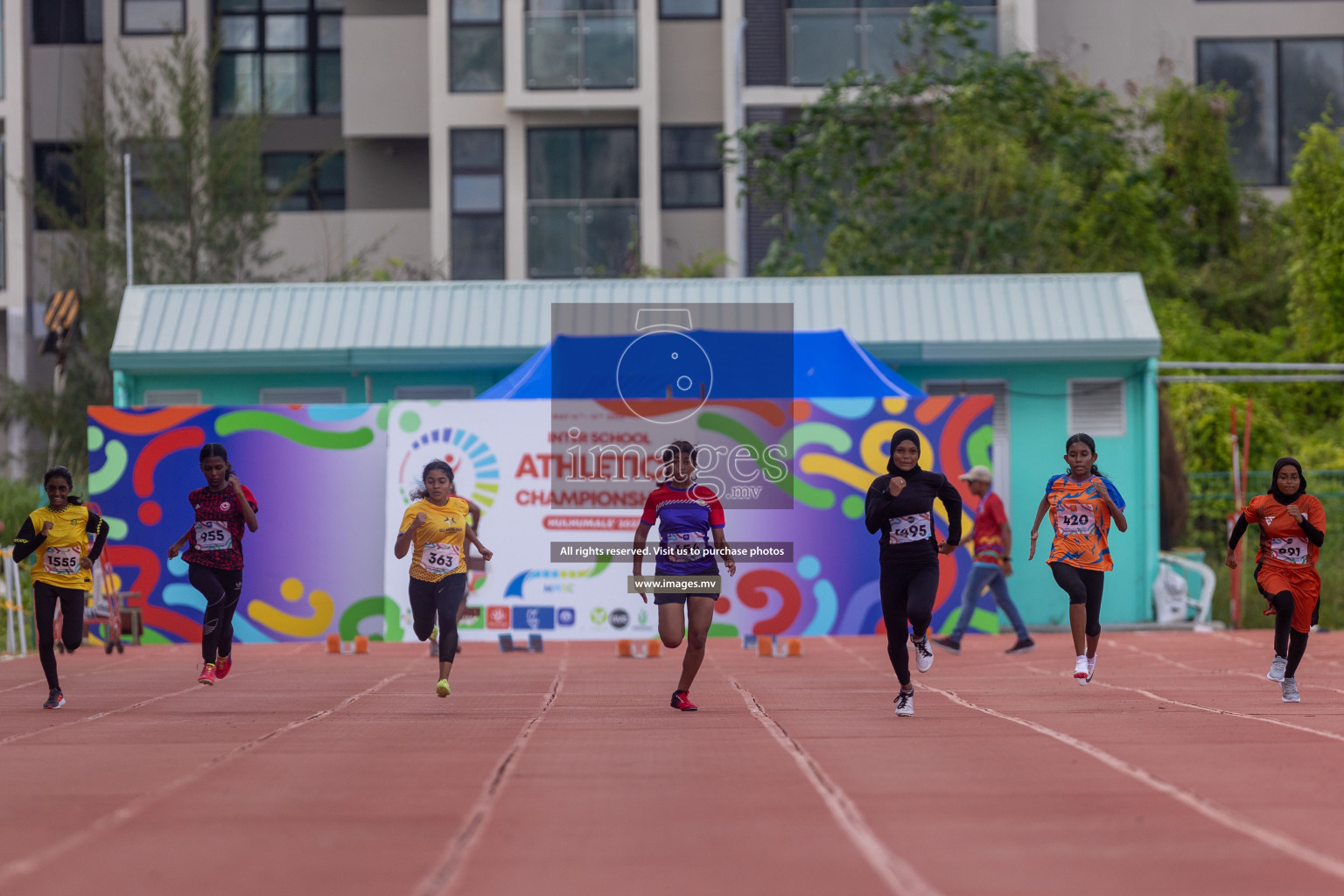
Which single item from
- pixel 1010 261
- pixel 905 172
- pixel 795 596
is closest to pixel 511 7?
pixel 905 172

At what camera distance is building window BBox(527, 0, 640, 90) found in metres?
29.9

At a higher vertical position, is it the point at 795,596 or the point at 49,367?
the point at 49,367

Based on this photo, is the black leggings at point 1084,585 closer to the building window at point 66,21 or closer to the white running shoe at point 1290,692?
the white running shoe at point 1290,692

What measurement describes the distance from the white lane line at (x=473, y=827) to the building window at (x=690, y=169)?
22104 millimetres

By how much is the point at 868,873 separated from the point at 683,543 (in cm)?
526

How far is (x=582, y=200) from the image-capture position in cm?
3067

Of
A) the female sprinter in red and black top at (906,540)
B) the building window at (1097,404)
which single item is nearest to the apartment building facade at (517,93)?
the building window at (1097,404)

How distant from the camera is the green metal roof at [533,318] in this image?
19766mm

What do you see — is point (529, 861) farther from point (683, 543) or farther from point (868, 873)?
point (683, 543)

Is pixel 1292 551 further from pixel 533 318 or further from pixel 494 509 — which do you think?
pixel 533 318

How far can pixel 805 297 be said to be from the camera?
20.3 m

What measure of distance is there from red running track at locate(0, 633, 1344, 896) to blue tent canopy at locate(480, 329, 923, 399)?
512 cm

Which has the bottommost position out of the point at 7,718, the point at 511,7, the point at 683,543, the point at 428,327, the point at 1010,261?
the point at 7,718

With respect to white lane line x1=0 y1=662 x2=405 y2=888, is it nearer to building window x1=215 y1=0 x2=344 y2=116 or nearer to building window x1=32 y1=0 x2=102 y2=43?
building window x1=215 y1=0 x2=344 y2=116
